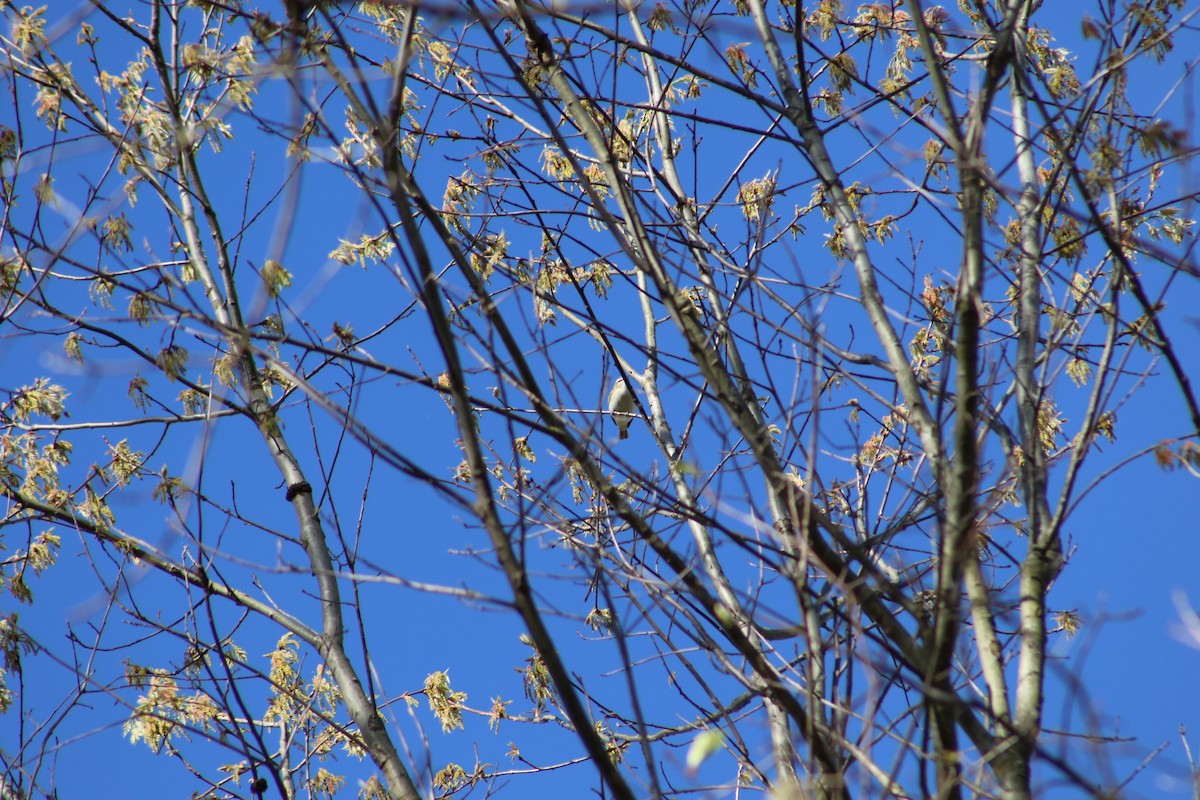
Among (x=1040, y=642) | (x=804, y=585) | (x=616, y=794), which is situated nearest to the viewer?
(x=616, y=794)

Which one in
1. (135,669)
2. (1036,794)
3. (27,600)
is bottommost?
(1036,794)

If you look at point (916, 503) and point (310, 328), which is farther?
point (310, 328)

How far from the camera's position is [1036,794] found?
5.83 ft

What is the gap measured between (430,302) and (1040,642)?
129 centimetres

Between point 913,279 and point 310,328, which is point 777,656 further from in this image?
point 310,328

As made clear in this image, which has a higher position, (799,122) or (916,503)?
(799,122)

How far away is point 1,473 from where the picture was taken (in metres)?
4.44

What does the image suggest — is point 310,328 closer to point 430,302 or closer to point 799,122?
point 799,122

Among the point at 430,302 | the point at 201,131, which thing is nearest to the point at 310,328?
the point at 201,131

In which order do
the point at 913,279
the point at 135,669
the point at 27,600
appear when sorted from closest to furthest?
the point at 913,279, the point at 135,669, the point at 27,600

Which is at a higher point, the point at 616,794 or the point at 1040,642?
the point at 1040,642

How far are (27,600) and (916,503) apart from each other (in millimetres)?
4009

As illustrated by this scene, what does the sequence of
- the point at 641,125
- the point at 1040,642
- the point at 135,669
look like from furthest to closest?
the point at 641,125, the point at 135,669, the point at 1040,642

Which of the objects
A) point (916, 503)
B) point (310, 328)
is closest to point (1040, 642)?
point (916, 503)
